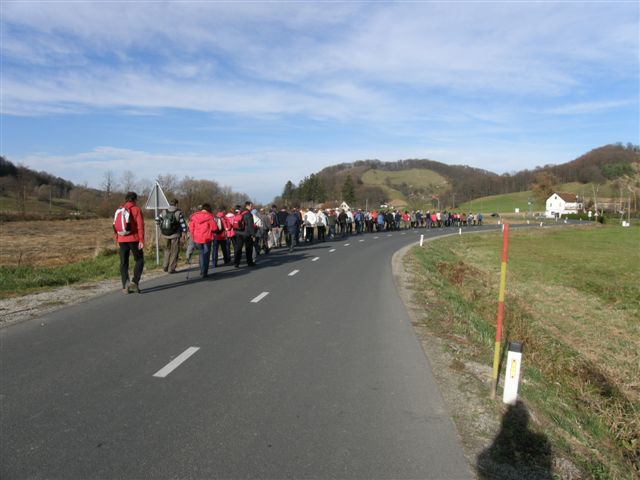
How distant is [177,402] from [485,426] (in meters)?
2.80

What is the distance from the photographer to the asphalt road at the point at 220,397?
3666 mm

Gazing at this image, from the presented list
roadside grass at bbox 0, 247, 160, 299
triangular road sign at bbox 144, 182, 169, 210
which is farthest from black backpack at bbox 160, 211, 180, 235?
triangular road sign at bbox 144, 182, 169, 210

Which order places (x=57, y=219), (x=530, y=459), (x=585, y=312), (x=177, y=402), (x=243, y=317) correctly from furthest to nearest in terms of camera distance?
1. (x=57, y=219)
2. (x=585, y=312)
3. (x=243, y=317)
4. (x=177, y=402)
5. (x=530, y=459)

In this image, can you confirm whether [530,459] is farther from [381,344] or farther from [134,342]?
[134,342]

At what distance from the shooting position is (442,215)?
59875 millimetres

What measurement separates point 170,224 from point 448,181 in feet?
538

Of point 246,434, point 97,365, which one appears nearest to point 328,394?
point 246,434

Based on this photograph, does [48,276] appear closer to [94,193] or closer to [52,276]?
[52,276]

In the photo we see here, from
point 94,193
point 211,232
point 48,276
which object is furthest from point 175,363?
point 94,193

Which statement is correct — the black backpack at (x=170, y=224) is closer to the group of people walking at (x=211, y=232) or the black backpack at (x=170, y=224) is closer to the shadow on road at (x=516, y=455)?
the group of people walking at (x=211, y=232)

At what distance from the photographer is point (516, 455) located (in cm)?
395

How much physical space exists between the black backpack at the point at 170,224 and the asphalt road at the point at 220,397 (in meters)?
4.64

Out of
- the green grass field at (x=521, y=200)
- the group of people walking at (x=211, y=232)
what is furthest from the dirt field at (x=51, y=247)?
the green grass field at (x=521, y=200)

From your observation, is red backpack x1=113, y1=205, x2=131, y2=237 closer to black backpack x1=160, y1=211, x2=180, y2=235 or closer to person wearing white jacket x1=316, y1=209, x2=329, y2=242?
black backpack x1=160, y1=211, x2=180, y2=235
